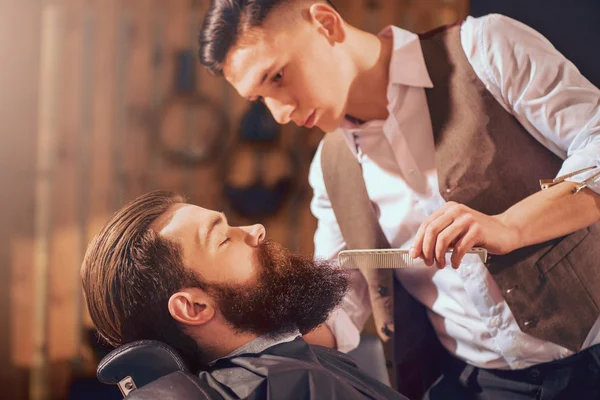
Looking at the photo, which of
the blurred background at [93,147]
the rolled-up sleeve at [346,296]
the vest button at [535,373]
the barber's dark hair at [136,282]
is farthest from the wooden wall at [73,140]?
the vest button at [535,373]

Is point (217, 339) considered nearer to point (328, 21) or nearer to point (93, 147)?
point (328, 21)

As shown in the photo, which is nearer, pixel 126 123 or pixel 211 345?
pixel 211 345

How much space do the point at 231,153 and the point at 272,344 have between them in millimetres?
811

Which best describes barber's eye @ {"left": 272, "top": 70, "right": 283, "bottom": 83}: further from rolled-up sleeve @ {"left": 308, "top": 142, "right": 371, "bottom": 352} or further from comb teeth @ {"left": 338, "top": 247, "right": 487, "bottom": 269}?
comb teeth @ {"left": 338, "top": 247, "right": 487, "bottom": 269}

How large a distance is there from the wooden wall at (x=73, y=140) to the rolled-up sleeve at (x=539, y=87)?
2.11 ft

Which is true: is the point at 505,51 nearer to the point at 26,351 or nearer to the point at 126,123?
the point at 126,123

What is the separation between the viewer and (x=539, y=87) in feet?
4.72

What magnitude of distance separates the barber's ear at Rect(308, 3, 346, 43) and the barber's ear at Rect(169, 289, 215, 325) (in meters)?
0.64

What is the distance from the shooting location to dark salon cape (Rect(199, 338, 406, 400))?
126cm

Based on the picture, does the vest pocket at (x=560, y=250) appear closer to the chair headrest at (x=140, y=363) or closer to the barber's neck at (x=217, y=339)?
the barber's neck at (x=217, y=339)

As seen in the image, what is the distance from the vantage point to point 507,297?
5.05 feet

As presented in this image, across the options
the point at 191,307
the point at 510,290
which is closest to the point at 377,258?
the point at 510,290

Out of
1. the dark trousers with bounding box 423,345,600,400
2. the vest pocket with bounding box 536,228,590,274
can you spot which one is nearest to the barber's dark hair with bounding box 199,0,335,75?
the vest pocket with bounding box 536,228,590,274

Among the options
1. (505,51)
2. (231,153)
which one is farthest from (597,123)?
(231,153)
